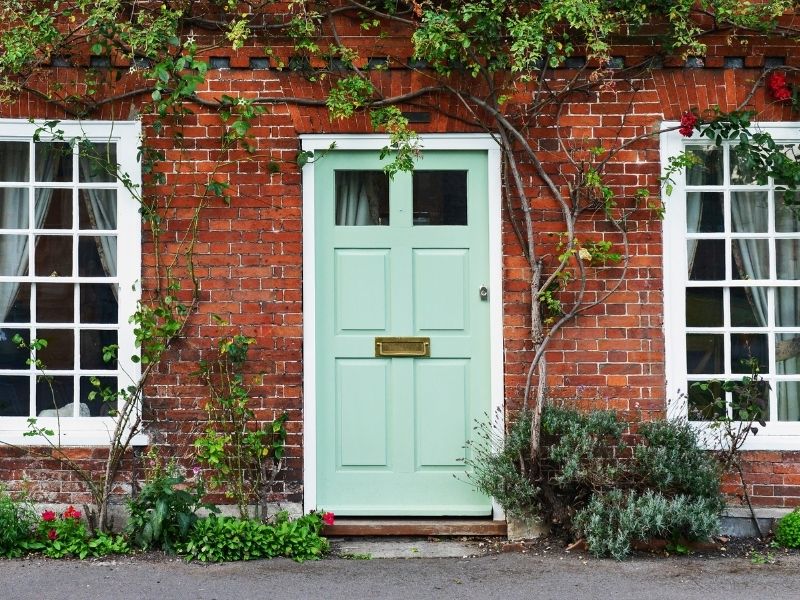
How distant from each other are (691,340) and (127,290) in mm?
3943

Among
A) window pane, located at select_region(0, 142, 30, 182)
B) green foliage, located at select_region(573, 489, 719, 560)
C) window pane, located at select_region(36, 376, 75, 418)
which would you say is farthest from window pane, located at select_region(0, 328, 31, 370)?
green foliage, located at select_region(573, 489, 719, 560)

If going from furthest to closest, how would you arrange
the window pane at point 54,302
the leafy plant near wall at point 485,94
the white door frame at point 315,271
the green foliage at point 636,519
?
the window pane at point 54,302 < the white door frame at point 315,271 < the leafy plant near wall at point 485,94 < the green foliage at point 636,519

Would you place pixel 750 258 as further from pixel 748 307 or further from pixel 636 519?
pixel 636 519

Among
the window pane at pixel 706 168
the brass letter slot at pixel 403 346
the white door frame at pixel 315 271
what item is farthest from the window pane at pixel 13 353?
the window pane at pixel 706 168

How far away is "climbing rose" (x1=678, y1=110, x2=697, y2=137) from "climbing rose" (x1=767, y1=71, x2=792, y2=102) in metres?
0.61

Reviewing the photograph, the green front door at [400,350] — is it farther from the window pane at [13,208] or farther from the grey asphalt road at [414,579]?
the window pane at [13,208]

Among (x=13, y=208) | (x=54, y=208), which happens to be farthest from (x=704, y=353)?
(x=13, y=208)

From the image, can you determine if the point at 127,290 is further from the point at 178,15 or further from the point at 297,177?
the point at 178,15

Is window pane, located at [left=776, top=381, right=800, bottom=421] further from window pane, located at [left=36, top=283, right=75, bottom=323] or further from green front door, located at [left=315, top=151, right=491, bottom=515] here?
window pane, located at [left=36, top=283, right=75, bottom=323]

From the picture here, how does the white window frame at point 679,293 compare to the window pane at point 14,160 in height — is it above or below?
below

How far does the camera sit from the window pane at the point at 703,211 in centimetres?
736

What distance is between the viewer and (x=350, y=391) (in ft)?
24.1

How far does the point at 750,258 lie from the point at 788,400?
1.03 m

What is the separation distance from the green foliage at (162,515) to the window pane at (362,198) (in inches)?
84.5
